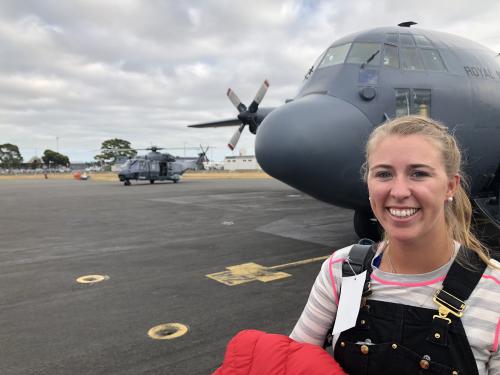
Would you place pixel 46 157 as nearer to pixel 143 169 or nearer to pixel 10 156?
pixel 10 156

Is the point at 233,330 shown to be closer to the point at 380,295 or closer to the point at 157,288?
the point at 157,288

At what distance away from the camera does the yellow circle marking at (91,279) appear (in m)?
6.82

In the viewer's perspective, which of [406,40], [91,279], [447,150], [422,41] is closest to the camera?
[447,150]

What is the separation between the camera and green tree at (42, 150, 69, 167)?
397 feet

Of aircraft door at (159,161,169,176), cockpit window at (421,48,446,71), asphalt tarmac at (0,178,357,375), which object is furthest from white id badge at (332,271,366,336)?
aircraft door at (159,161,169,176)

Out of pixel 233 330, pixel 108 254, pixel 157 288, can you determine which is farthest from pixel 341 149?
pixel 108 254

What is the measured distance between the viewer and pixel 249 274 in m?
6.99

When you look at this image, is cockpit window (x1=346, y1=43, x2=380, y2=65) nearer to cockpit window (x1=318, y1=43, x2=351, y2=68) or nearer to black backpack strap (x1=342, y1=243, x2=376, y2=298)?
cockpit window (x1=318, y1=43, x2=351, y2=68)

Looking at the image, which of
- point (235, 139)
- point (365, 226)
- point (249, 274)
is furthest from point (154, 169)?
point (249, 274)

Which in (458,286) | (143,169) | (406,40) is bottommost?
(458,286)

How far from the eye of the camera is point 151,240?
1043 cm

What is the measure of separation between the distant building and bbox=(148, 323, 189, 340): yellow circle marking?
93.7 metres

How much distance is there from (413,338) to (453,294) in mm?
252

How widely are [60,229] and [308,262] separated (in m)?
8.63
